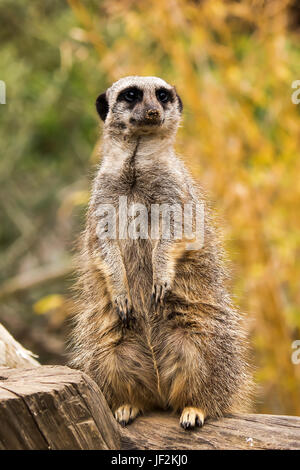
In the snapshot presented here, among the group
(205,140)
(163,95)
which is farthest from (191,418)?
(205,140)

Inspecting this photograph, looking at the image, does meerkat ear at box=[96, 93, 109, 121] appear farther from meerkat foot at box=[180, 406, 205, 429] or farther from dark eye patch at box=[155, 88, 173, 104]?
meerkat foot at box=[180, 406, 205, 429]

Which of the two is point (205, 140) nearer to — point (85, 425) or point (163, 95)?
point (163, 95)

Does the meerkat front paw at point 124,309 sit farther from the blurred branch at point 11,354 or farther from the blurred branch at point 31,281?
the blurred branch at point 31,281

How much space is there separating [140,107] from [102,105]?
1.11ft

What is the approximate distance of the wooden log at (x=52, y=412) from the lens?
69.8 inches

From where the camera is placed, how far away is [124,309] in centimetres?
251

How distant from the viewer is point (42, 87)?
707 centimetres

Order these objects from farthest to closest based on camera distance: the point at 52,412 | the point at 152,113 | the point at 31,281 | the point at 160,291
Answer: the point at 31,281, the point at 152,113, the point at 160,291, the point at 52,412

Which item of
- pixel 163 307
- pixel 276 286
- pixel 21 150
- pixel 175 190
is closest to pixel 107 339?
pixel 163 307

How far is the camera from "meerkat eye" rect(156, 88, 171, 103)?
113 inches

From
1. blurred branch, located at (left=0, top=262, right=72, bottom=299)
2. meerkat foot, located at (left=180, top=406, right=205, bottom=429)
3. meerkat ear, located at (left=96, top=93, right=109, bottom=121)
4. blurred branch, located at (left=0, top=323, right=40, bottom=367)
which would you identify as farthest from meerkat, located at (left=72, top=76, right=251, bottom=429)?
blurred branch, located at (left=0, top=262, right=72, bottom=299)

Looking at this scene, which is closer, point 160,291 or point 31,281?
point 160,291

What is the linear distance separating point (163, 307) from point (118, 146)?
0.79m

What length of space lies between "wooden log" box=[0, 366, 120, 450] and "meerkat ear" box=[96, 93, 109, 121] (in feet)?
4.69
